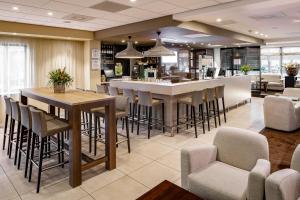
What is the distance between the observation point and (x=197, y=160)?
2.20m

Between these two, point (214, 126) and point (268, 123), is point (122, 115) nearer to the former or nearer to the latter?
point (214, 126)

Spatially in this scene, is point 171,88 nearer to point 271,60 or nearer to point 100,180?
point 100,180

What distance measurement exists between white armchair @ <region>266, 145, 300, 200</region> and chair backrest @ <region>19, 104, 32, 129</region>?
113 inches

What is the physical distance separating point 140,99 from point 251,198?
3.20m

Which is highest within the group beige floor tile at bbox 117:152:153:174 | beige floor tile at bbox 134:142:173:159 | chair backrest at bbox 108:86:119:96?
chair backrest at bbox 108:86:119:96

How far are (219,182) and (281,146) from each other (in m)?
2.86

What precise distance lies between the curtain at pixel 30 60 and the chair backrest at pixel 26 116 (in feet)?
9.98

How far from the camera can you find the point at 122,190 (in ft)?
8.82

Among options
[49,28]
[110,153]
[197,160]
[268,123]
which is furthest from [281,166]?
[49,28]

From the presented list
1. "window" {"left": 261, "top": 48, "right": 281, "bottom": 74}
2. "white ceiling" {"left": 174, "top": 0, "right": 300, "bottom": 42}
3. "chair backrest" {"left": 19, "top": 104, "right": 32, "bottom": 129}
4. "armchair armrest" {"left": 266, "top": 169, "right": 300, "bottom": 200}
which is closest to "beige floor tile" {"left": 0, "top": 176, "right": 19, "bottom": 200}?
"chair backrest" {"left": 19, "top": 104, "right": 32, "bottom": 129}

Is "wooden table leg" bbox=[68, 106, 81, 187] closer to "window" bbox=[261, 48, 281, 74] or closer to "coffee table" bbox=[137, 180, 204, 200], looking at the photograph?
"coffee table" bbox=[137, 180, 204, 200]

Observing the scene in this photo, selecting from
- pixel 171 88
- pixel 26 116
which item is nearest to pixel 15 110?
pixel 26 116

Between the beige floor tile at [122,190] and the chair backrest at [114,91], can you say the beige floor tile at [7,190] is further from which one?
the chair backrest at [114,91]

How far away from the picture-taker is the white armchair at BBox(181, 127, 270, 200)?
176 centimetres
